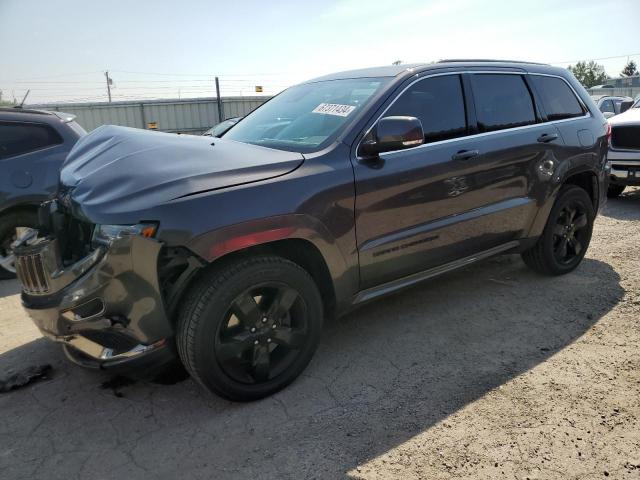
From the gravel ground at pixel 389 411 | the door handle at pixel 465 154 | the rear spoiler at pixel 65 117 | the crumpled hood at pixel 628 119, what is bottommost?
the gravel ground at pixel 389 411

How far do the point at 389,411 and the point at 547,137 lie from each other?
2669 millimetres

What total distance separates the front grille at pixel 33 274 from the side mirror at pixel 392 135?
1853 mm

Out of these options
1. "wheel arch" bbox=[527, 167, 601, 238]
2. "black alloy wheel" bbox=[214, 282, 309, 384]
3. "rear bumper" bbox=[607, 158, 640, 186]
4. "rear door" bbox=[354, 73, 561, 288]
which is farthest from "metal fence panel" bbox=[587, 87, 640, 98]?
"black alloy wheel" bbox=[214, 282, 309, 384]

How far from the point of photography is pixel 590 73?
7475 cm

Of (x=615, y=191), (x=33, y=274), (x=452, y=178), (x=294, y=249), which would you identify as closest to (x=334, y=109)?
(x=452, y=178)

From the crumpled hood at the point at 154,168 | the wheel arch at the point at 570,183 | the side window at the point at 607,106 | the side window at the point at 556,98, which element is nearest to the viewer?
the crumpled hood at the point at 154,168

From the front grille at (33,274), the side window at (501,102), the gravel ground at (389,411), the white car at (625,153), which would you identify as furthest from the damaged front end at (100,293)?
the white car at (625,153)

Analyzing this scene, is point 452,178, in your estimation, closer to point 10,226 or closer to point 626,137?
point 10,226

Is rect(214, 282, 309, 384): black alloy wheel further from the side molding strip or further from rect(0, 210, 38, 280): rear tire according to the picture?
rect(0, 210, 38, 280): rear tire

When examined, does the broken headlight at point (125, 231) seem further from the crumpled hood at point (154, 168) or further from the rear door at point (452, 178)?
the rear door at point (452, 178)

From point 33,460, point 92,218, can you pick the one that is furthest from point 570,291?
point 33,460

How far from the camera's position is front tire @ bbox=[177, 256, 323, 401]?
2537 millimetres

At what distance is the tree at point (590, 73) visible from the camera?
7263 centimetres

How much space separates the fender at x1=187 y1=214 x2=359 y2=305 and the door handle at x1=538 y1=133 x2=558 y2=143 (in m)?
2.08
